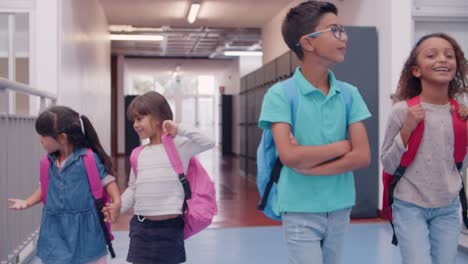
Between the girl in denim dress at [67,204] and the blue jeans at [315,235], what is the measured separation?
0.85 metres

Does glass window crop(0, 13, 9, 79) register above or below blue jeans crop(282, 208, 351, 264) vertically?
above

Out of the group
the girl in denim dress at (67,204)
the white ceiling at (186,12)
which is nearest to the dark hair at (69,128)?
the girl in denim dress at (67,204)

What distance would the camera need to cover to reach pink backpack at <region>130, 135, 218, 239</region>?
2.20m

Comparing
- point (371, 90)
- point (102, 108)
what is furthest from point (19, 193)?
point (102, 108)

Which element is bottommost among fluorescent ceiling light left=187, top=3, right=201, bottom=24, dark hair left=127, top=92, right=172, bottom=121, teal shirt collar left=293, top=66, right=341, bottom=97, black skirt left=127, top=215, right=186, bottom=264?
black skirt left=127, top=215, right=186, bottom=264

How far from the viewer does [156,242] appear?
86.2 inches

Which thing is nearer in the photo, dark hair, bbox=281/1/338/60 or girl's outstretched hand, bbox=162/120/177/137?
dark hair, bbox=281/1/338/60

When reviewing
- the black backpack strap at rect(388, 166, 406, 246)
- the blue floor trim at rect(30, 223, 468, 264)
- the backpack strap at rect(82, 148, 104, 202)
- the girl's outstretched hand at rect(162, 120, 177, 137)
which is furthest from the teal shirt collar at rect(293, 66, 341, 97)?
the blue floor trim at rect(30, 223, 468, 264)

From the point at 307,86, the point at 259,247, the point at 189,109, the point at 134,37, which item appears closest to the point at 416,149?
the point at 307,86

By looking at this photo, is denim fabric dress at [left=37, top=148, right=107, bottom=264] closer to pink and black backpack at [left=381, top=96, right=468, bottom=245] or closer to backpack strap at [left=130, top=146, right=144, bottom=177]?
backpack strap at [left=130, top=146, right=144, bottom=177]

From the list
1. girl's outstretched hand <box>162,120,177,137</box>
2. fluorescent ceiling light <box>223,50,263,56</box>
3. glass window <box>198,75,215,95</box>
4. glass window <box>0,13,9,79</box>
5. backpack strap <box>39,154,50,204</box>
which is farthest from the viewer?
glass window <box>198,75,215,95</box>

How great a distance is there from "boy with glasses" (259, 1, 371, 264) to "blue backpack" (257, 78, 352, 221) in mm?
12

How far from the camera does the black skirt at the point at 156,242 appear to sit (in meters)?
2.18

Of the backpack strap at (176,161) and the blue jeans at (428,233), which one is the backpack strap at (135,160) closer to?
the backpack strap at (176,161)
